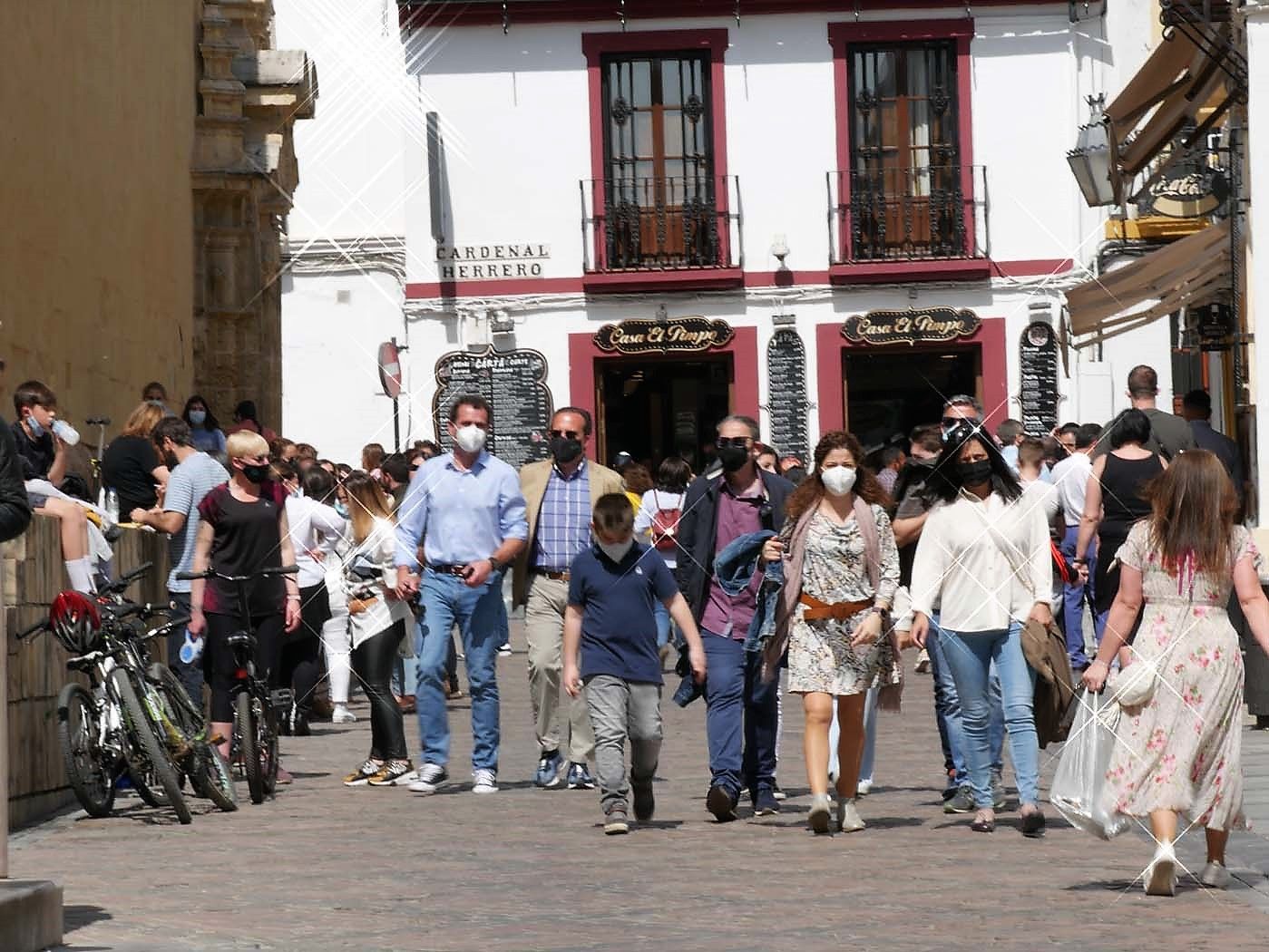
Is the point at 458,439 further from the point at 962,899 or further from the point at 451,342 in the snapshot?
the point at 451,342

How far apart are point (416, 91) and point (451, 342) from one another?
9.94 ft

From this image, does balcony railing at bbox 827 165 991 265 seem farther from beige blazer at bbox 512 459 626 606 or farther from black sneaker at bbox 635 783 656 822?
black sneaker at bbox 635 783 656 822

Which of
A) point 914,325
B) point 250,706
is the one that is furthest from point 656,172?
point 250,706

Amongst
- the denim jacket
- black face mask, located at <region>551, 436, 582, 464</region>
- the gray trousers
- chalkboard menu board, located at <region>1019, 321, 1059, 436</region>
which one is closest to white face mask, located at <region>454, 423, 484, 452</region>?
black face mask, located at <region>551, 436, 582, 464</region>

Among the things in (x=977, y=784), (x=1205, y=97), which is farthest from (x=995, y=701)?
(x=1205, y=97)

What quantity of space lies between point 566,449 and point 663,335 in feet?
60.7

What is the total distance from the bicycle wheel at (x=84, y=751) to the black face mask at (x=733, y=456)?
3023 mm

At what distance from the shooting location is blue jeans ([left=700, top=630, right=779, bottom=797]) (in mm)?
11516

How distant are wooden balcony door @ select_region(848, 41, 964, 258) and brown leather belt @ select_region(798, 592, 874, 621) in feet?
67.0

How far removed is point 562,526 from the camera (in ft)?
43.2

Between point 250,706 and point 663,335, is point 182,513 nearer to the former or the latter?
point 250,706

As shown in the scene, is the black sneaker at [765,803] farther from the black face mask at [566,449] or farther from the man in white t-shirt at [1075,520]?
the man in white t-shirt at [1075,520]

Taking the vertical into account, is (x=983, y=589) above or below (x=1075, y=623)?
above

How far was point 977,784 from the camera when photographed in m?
11.1
